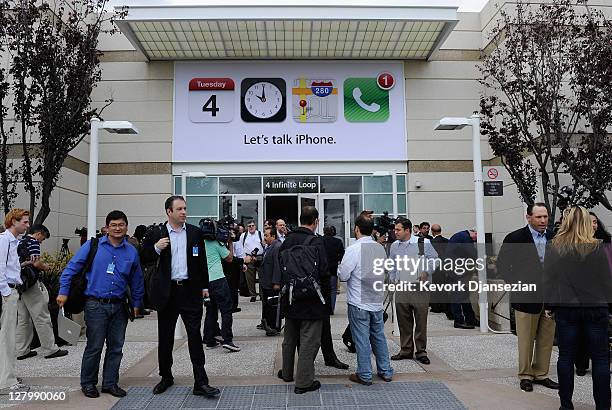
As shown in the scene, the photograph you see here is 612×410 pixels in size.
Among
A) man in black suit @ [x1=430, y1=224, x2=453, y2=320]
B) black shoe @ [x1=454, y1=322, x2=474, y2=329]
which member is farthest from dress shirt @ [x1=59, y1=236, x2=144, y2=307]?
black shoe @ [x1=454, y1=322, x2=474, y2=329]

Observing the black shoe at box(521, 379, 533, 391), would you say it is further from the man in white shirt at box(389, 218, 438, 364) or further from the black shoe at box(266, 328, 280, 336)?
the black shoe at box(266, 328, 280, 336)

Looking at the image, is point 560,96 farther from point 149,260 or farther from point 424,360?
point 149,260

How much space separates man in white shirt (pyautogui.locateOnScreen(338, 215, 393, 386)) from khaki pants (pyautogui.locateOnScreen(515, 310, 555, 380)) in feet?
4.77

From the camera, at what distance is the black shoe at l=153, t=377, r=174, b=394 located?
533 centimetres

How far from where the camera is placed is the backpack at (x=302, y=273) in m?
5.23

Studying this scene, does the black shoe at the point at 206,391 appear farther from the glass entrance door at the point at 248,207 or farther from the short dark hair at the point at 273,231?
the glass entrance door at the point at 248,207

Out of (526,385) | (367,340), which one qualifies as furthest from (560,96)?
(367,340)

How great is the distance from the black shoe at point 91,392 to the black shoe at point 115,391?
9cm

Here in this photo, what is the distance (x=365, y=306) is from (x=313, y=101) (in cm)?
1227

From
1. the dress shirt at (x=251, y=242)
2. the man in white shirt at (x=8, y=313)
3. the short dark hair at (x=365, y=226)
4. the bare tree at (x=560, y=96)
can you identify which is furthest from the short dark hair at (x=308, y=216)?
the bare tree at (x=560, y=96)

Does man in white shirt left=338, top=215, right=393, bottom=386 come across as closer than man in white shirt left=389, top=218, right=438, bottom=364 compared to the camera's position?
Yes

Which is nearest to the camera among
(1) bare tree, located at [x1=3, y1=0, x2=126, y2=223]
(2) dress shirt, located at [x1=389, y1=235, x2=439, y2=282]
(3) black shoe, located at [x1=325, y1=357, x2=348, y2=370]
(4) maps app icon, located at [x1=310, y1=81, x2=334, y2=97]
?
(3) black shoe, located at [x1=325, y1=357, x2=348, y2=370]

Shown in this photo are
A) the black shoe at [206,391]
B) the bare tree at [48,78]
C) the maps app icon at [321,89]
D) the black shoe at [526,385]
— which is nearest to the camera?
the black shoe at [206,391]

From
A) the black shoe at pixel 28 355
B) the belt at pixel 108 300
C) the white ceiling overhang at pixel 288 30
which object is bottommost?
the black shoe at pixel 28 355
